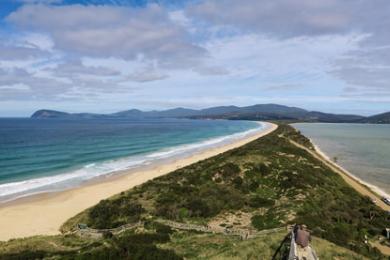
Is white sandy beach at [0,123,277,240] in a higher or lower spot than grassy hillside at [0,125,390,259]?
lower

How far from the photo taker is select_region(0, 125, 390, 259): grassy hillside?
1711 cm

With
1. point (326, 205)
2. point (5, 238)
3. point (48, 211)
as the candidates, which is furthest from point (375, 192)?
point (5, 238)

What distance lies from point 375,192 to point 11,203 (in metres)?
39.3

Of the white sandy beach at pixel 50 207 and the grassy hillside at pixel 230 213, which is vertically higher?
the grassy hillside at pixel 230 213

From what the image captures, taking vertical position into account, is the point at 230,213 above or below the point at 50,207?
above

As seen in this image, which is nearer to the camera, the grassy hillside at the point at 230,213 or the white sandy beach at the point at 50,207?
the grassy hillside at the point at 230,213

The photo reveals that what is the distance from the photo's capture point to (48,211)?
3069 centimetres

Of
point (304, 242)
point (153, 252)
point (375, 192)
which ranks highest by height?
point (304, 242)

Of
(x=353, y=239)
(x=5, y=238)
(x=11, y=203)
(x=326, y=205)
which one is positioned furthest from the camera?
(x=11, y=203)

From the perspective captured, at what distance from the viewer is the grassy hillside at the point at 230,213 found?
56.1 ft

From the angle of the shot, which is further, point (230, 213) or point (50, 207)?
point (50, 207)

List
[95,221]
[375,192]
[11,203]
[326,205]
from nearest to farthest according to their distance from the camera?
1. [95,221]
2. [326,205]
3. [11,203]
4. [375,192]

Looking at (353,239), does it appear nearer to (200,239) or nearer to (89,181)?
(200,239)

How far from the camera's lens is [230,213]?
27.5 metres
